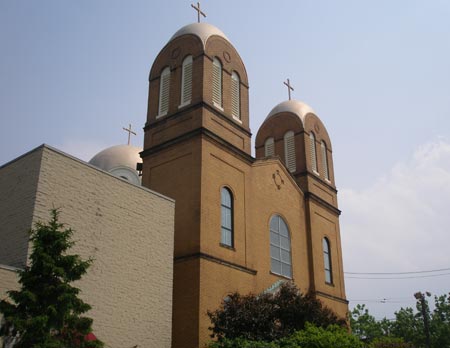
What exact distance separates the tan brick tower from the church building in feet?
0.17

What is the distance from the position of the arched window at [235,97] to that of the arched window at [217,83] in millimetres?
926

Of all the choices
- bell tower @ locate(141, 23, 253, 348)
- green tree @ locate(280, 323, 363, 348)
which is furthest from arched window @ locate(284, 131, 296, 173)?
green tree @ locate(280, 323, 363, 348)

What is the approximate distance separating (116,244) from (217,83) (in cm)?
1008

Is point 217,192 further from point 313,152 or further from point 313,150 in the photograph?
point 313,150

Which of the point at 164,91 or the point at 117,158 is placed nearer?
the point at 164,91

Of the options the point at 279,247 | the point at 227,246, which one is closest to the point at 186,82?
the point at 227,246

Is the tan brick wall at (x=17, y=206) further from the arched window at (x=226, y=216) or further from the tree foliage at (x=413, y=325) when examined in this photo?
the tree foliage at (x=413, y=325)

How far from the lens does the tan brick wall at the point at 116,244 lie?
58.2 ft

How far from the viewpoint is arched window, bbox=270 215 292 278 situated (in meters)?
26.7

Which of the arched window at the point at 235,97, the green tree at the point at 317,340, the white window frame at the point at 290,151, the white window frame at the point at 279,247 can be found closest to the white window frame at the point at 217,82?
the arched window at the point at 235,97

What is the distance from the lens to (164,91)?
27.0 meters

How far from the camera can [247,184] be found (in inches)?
1004

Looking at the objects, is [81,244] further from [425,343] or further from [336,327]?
[425,343]

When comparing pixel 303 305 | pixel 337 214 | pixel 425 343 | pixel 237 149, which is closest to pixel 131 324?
pixel 303 305
